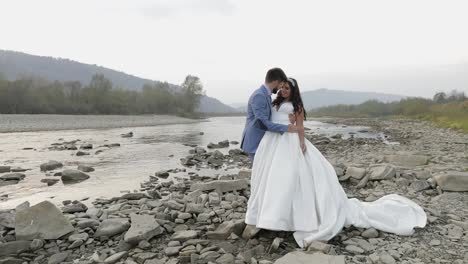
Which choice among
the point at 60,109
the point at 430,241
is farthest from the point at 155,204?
the point at 60,109

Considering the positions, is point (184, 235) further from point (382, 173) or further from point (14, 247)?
point (382, 173)

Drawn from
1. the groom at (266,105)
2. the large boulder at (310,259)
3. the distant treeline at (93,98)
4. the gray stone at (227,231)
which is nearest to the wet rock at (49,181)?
the gray stone at (227,231)

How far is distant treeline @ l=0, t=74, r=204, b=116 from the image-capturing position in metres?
50.3

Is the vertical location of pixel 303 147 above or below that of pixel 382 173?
above

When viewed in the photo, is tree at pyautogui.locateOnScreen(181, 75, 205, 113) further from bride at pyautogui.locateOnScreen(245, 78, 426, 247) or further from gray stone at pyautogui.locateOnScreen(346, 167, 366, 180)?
bride at pyautogui.locateOnScreen(245, 78, 426, 247)

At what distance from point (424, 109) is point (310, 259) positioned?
70.0m

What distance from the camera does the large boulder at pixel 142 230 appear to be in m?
4.97

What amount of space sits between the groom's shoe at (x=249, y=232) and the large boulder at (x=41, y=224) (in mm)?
3047

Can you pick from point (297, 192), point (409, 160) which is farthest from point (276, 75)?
point (409, 160)

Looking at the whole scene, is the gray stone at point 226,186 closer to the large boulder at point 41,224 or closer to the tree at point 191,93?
the large boulder at point 41,224

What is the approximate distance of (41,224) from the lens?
550cm

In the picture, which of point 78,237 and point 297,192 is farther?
point 78,237

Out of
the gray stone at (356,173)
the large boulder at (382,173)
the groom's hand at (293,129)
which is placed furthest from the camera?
the gray stone at (356,173)

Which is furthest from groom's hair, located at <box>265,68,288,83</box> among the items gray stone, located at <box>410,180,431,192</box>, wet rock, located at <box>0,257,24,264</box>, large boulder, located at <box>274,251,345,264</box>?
gray stone, located at <box>410,180,431,192</box>
